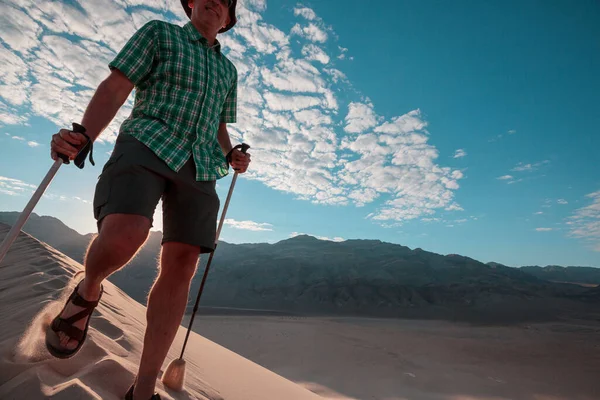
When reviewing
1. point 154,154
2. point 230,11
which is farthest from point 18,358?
point 230,11

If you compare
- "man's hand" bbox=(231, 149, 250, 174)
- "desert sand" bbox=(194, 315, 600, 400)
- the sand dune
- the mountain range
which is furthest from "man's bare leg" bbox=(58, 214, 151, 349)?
the mountain range

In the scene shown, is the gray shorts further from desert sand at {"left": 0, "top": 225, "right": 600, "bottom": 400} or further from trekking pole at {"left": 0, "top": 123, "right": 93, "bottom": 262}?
desert sand at {"left": 0, "top": 225, "right": 600, "bottom": 400}

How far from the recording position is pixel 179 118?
1495 millimetres

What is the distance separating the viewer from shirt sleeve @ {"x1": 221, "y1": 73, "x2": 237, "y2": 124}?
2025 millimetres

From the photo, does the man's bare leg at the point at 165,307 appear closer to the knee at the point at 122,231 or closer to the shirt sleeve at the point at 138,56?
the knee at the point at 122,231

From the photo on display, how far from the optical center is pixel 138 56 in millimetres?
1452

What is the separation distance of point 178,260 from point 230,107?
3.25ft

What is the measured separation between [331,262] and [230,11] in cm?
5737

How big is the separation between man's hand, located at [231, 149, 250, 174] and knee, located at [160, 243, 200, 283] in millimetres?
713

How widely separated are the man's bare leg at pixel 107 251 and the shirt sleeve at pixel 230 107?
959 millimetres

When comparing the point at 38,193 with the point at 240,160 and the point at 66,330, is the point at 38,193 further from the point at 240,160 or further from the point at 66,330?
the point at 240,160

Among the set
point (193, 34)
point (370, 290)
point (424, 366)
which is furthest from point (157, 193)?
point (370, 290)

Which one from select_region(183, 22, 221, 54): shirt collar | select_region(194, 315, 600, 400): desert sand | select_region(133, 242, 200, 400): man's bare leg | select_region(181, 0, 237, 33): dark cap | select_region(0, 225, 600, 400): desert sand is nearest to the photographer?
select_region(133, 242, 200, 400): man's bare leg

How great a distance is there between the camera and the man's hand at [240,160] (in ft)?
6.74
